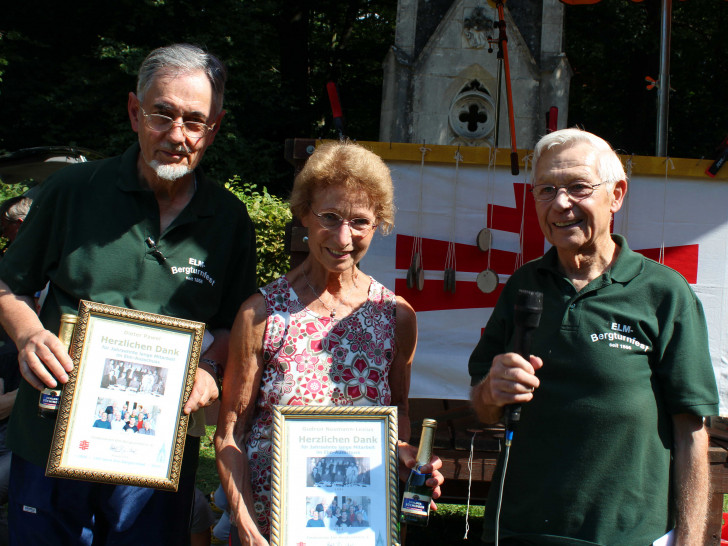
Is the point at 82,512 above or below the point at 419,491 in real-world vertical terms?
below

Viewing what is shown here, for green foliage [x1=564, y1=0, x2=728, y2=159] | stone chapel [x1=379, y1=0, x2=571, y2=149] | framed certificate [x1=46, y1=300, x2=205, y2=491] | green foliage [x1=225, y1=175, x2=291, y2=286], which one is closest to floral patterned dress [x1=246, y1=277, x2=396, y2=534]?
framed certificate [x1=46, y1=300, x2=205, y2=491]

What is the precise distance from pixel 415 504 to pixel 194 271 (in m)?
1.16

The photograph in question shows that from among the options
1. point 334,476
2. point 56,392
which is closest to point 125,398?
point 56,392

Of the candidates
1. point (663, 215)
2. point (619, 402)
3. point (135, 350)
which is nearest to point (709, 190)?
point (663, 215)

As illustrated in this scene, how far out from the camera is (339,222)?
101 inches

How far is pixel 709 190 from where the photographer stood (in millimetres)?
4270

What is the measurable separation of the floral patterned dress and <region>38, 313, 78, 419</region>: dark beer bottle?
0.64 metres

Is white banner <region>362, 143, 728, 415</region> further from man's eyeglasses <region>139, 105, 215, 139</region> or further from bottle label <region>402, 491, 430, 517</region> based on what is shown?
bottle label <region>402, 491, 430, 517</region>

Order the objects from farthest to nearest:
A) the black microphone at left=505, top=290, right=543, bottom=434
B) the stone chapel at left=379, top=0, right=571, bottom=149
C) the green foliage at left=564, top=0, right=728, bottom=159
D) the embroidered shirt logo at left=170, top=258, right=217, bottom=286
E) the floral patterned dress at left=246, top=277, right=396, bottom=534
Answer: the green foliage at left=564, top=0, right=728, bottom=159
the stone chapel at left=379, top=0, right=571, bottom=149
the embroidered shirt logo at left=170, top=258, right=217, bottom=286
the floral patterned dress at left=246, top=277, right=396, bottom=534
the black microphone at left=505, top=290, right=543, bottom=434

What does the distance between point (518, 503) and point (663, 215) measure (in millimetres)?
2497

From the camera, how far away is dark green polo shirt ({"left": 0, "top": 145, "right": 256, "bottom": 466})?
260cm

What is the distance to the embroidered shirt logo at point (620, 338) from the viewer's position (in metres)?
2.31

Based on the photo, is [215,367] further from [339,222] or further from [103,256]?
[339,222]

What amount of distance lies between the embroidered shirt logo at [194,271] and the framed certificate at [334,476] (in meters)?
0.65
